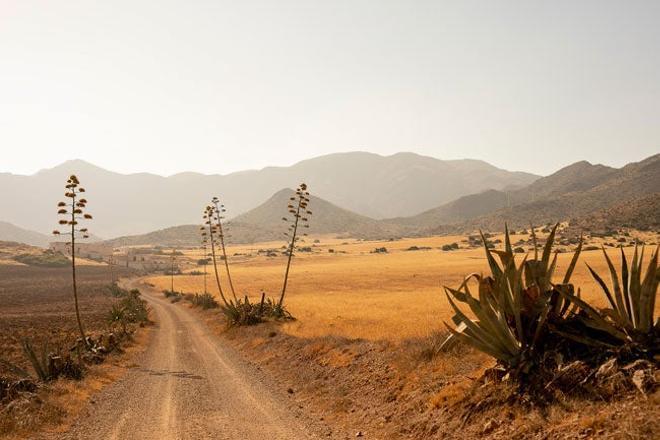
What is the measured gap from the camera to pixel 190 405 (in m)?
11.2

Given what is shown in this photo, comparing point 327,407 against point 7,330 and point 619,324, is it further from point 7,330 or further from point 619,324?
point 7,330

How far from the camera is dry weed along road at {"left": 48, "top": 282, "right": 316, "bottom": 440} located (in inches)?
366

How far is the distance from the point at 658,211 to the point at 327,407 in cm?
8071

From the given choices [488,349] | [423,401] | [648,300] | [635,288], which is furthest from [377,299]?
[648,300]

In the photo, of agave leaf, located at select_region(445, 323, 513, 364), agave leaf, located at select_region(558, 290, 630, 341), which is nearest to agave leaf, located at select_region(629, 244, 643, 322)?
agave leaf, located at select_region(558, 290, 630, 341)

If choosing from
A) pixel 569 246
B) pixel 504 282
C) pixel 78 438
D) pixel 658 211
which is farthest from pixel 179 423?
pixel 658 211

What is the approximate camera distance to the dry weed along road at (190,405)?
30.5 feet

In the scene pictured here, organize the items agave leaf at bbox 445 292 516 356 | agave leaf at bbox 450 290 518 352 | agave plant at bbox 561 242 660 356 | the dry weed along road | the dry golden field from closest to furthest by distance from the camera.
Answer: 1. agave plant at bbox 561 242 660 356
2. agave leaf at bbox 450 290 518 352
3. agave leaf at bbox 445 292 516 356
4. the dry weed along road
5. the dry golden field

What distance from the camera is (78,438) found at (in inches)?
364

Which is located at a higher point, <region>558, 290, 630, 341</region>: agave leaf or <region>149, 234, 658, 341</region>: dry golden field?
<region>558, 290, 630, 341</region>: agave leaf

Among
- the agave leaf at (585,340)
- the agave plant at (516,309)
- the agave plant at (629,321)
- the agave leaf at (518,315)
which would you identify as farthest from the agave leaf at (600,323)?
the agave leaf at (518,315)

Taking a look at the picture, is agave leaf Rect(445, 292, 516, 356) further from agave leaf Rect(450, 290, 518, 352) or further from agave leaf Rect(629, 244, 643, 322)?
agave leaf Rect(629, 244, 643, 322)

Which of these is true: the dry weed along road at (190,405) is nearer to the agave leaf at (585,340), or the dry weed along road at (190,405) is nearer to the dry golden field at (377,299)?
the dry golden field at (377,299)

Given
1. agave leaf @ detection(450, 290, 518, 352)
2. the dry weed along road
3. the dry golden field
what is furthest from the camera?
the dry golden field
